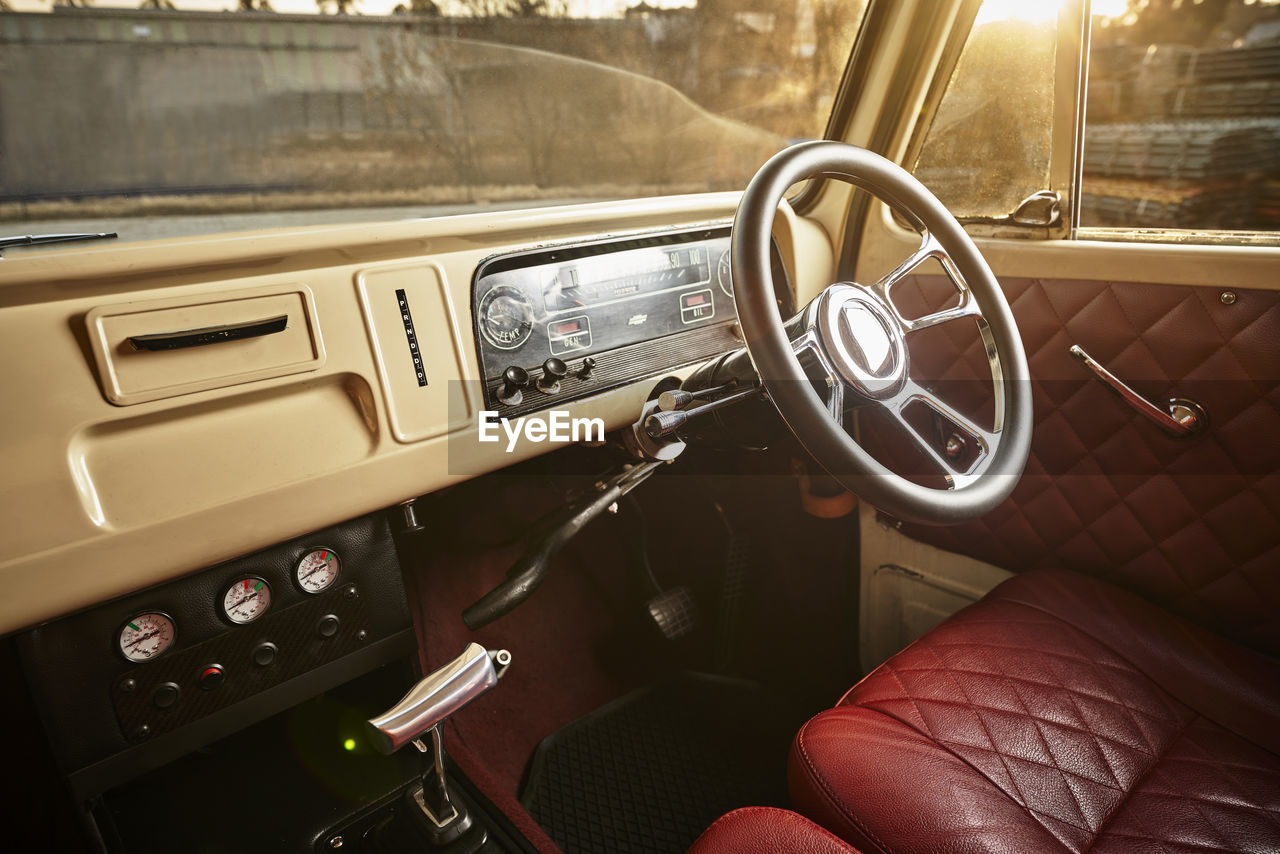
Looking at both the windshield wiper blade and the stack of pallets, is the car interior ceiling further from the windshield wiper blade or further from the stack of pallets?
the stack of pallets

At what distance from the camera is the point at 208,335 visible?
90cm

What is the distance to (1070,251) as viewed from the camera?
134 cm

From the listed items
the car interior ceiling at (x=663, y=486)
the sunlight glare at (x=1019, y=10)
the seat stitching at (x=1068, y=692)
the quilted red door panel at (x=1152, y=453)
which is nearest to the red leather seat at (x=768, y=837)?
the car interior ceiling at (x=663, y=486)

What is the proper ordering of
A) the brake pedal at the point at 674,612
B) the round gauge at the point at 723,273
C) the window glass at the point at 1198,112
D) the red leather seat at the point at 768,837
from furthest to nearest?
1. the window glass at the point at 1198,112
2. the brake pedal at the point at 674,612
3. the round gauge at the point at 723,273
4. the red leather seat at the point at 768,837

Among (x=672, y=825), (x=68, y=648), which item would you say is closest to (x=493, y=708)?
(x=672, y=825)

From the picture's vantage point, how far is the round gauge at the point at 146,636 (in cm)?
→ 94

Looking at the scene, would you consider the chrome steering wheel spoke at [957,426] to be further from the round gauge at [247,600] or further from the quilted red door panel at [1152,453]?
the round gauge at [247,600]

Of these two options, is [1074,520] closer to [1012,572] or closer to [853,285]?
[1012,572]

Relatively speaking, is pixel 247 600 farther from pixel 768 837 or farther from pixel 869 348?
pixel 869 348

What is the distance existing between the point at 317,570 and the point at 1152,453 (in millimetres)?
1352

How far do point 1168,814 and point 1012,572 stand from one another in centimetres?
66

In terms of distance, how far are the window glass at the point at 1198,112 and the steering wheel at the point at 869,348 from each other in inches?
38.9

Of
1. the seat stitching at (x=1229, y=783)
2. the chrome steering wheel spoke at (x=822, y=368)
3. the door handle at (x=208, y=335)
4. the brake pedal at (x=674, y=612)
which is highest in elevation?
the door handle at (x=208, y=335)

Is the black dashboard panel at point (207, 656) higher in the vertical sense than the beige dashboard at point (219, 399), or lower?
lower
